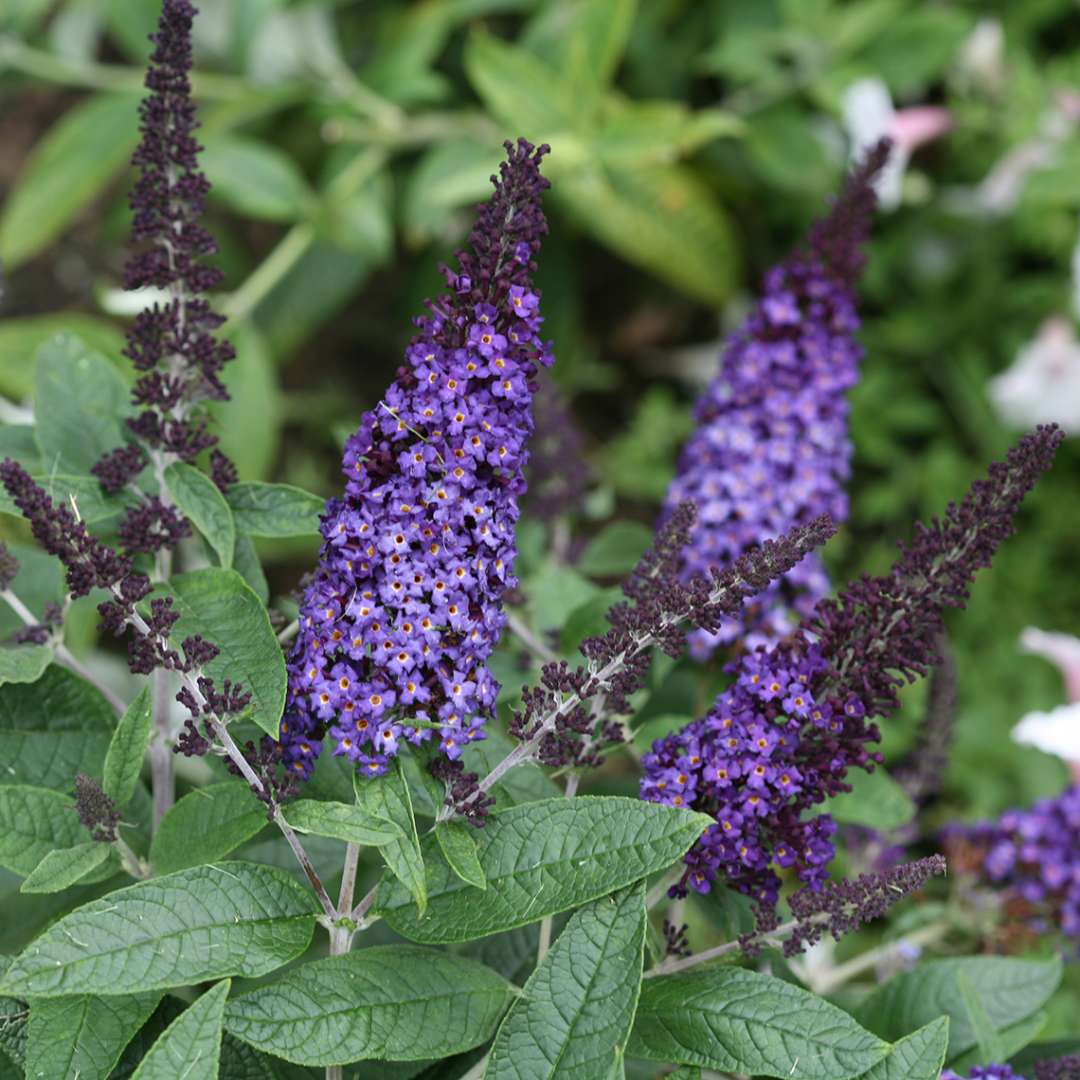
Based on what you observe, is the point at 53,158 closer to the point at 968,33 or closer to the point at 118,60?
the point at 118,60

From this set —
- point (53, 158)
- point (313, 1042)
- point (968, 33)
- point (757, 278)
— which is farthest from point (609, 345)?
point (313, 1042)

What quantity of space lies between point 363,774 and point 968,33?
253cm

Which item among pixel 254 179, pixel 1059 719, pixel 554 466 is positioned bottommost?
pixel 1059 719

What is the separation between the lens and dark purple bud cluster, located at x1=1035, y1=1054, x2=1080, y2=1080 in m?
1.25

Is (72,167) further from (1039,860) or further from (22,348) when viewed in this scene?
(1039,860)

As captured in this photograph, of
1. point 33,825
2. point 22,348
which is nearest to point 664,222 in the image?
point 22,348

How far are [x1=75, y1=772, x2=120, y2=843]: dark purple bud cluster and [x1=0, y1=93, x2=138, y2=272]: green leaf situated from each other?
2.03 metres

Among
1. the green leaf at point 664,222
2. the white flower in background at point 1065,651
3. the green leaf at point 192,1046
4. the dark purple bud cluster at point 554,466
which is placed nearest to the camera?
the green leaf at point 192,1046

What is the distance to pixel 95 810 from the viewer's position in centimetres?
113

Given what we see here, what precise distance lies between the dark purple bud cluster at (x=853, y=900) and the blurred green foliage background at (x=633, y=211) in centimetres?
127

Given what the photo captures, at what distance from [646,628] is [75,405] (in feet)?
2.50

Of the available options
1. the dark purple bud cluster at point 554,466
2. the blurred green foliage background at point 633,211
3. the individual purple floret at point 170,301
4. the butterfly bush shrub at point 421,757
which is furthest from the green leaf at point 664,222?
the butterfly bush shrub at point 421,757

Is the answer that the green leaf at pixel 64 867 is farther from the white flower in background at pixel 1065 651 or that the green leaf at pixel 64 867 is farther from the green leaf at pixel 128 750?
the white flower in background at pixel 1065 651

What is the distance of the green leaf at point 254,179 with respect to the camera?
270 centimetres
